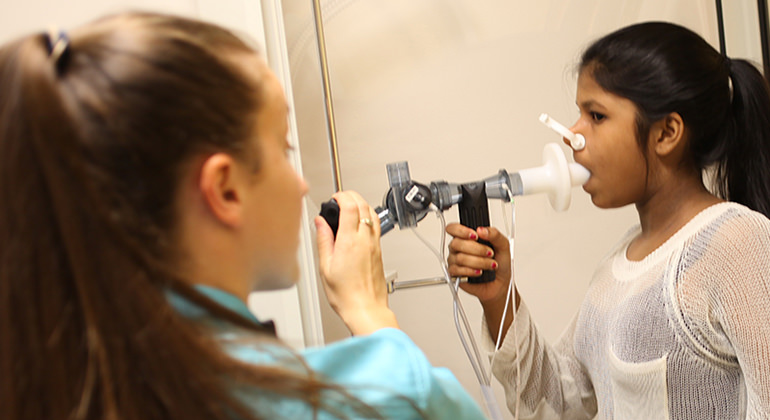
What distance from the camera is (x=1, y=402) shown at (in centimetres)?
39

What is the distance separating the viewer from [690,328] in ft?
3.08

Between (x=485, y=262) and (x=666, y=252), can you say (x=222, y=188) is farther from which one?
(x=666, y=252)

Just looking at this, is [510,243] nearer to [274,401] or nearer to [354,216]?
[354,216]

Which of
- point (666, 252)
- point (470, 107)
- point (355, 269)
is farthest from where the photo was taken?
point (470, 107)

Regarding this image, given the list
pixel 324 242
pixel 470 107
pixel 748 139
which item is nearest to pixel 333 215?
pixel 324 242

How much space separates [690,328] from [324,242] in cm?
58

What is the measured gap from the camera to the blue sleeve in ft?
1.46

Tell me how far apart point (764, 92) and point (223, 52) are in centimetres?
96

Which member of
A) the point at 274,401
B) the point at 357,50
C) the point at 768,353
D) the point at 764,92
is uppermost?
the point at 357,50

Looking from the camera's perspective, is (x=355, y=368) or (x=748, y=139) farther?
(x=748, y=139)

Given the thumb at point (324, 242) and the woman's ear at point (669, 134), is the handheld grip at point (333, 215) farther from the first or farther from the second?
the woman's ear at point (669, 134)

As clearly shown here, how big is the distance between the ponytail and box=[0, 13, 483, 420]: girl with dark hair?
87cm

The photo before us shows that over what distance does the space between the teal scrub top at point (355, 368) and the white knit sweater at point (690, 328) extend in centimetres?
60

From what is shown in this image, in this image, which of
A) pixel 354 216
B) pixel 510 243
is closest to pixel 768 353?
pixel 510 243
